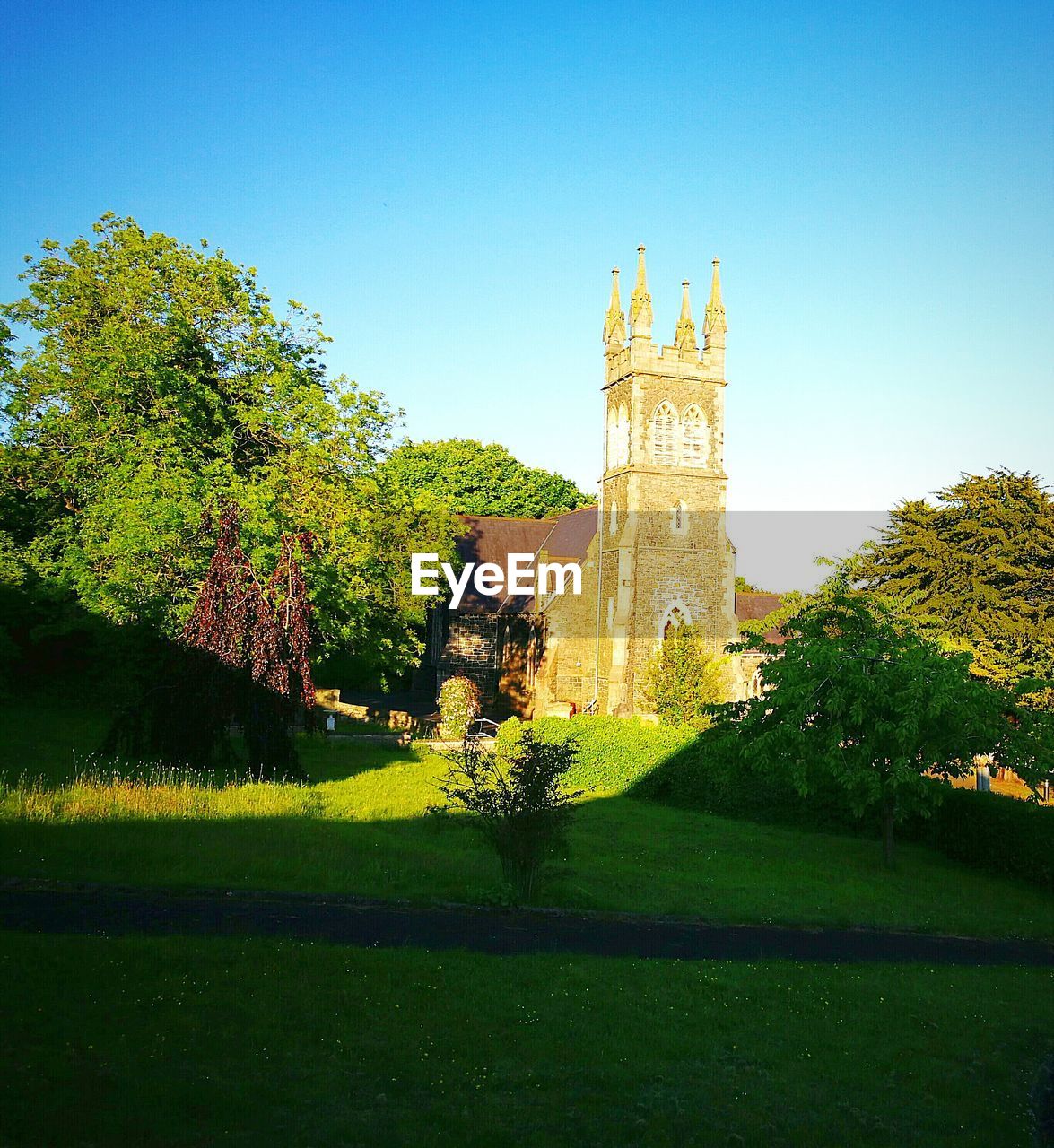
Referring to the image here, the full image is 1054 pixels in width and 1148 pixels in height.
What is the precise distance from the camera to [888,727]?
538 inches

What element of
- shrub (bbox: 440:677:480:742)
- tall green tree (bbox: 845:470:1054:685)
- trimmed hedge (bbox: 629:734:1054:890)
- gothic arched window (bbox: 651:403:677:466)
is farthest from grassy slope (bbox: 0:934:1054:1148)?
gothic arched window (bbox: 651:403:677:466)

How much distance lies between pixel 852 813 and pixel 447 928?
437 inches

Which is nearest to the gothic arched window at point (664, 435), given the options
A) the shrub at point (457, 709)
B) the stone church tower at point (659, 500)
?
the stone church tower at point (659, 500)

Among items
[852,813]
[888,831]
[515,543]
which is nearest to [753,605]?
[515,543]

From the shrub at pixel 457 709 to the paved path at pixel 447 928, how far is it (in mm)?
17462

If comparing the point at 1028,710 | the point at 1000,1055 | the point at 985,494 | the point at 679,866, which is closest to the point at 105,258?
the point at 679,866

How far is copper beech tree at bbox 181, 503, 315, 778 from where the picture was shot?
1812cm

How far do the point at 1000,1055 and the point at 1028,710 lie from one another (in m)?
7.83

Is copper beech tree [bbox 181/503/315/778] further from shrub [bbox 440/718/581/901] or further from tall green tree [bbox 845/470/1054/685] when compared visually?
tall green tree [bbox 845/470/1054/685]

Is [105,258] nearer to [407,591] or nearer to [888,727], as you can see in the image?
[407,591]

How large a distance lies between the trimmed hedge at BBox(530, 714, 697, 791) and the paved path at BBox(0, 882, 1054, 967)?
1142cm

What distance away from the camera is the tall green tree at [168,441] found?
67.9 feet

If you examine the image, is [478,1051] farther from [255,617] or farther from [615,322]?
[615,322]
